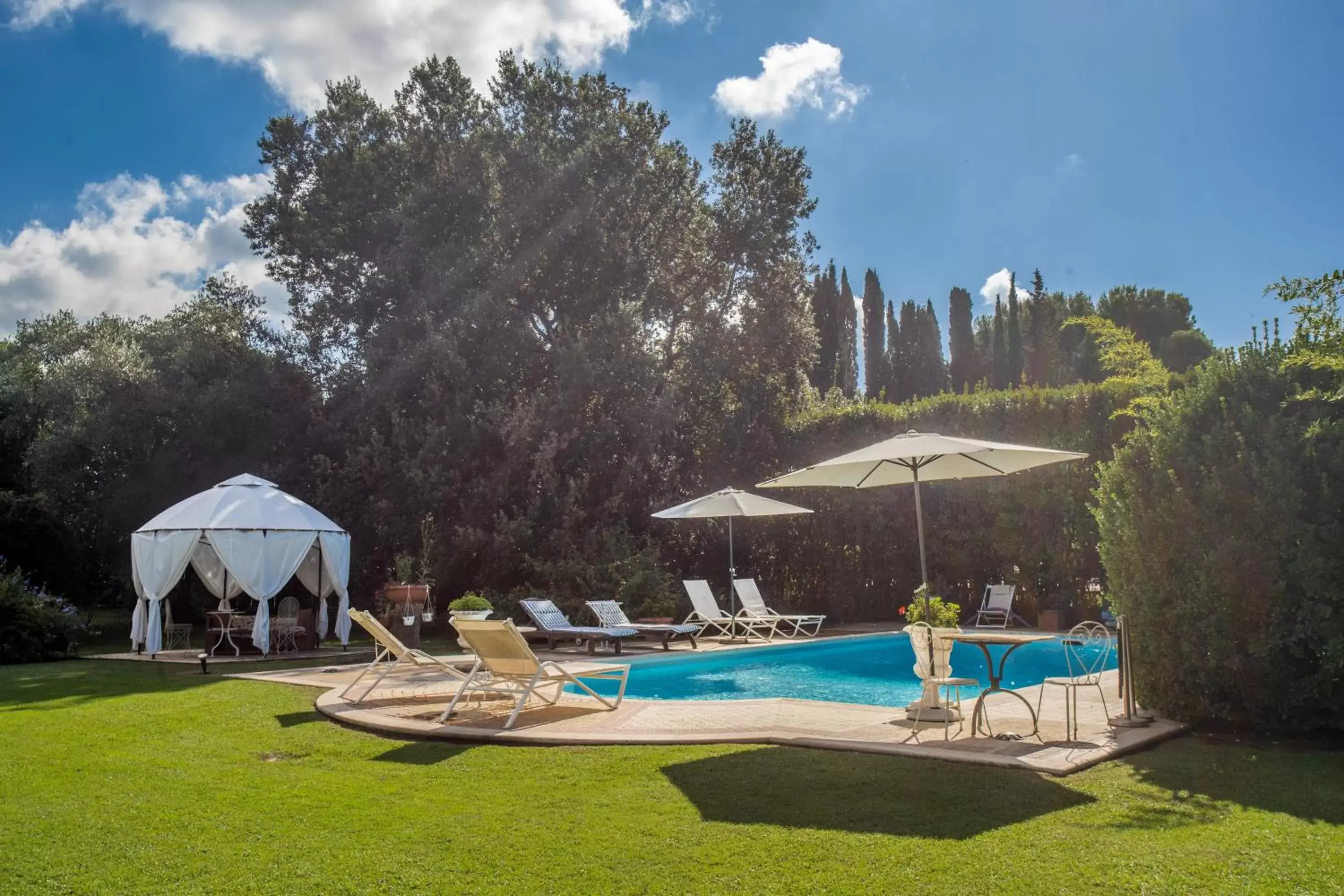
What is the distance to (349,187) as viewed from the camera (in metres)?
20.8

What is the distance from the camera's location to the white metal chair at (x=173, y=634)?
1518cm

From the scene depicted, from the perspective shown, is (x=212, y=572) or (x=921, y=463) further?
(x=212, y=572)

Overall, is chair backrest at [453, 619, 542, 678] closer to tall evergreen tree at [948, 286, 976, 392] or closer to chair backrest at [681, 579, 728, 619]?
chair backrest at [681, 579, 728, 619]

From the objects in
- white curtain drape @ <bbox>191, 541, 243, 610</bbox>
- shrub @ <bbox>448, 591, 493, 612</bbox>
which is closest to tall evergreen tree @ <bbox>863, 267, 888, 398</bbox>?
white curtain drape @ <bbox>191, 541, 243, 610</bbox>

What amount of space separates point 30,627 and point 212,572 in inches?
134

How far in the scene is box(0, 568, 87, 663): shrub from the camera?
1370 cm

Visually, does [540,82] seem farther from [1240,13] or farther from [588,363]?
[1240,13]

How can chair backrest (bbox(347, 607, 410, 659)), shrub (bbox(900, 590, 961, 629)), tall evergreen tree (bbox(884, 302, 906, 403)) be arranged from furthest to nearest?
1. tall evergreen tree (bbox(884, 302, 906, 403))
2. chair backrest (bbox(347, 607, 410, 659))
3. shrub (bbox(900, 590, 961, 629))

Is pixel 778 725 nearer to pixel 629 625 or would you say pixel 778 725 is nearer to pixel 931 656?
pixel 931 656

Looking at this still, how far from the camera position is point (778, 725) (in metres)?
6.87

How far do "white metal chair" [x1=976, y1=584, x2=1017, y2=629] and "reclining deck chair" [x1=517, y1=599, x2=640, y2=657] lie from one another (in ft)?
20.0

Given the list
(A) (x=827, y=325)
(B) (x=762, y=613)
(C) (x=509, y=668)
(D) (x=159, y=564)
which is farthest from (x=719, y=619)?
(A) (x=827, y=325)

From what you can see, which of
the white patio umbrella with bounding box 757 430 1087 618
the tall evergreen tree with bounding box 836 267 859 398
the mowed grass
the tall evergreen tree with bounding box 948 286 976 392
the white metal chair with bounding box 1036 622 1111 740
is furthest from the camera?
the tall evergreen tree with bounding box 948 286 976 392

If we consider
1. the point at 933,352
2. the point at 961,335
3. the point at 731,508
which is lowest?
the point at 731,508
